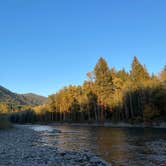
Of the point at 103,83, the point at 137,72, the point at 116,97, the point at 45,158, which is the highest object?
the point at 137,72

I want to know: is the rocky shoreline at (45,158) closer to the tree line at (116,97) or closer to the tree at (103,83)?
the tree line at (116,97)

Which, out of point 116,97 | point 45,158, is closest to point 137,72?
point 116,97

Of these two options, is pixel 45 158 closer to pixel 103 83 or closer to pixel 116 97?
pixel 116 97

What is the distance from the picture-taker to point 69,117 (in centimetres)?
8788

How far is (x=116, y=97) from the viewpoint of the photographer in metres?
60.3

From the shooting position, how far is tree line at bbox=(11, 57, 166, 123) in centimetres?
4891

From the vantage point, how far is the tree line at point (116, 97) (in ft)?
160

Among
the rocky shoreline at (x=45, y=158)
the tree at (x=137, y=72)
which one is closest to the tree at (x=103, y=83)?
the tree at (x=137, y=72)

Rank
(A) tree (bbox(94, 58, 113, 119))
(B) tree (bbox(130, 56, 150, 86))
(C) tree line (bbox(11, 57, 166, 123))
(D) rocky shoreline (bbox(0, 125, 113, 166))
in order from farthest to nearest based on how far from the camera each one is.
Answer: (A) tree (bbox(94, 58, 113, 119)), (B) tree (bbox(130, 56, 150, 86)), (C) tree line (bbox(11, 57, 166, 123)), (D) rocky shoreline (bbox(0, 125, 113, 166))

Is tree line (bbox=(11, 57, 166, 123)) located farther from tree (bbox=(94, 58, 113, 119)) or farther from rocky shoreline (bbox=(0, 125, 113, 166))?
rocky shoreline (bbox=(0, 125, 113, 166))

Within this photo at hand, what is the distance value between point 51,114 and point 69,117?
18.0 metres

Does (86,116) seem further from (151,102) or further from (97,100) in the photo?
(151,102)

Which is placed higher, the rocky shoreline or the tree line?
the tree line

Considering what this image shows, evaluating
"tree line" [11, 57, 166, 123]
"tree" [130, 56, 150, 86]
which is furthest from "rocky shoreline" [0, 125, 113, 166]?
"tree" [130, 56, 150, 86]
